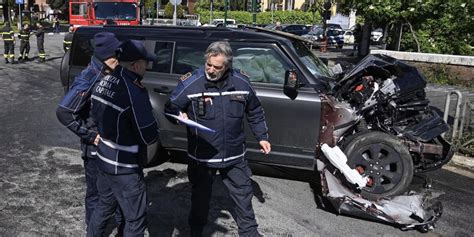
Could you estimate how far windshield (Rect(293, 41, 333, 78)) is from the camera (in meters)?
5.47

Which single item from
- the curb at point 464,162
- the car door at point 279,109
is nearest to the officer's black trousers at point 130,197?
the car door at point 279,109

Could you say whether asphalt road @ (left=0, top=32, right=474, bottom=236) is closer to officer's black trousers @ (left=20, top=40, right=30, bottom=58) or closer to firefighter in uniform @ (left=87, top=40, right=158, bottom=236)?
firefighter in uniform @ (left=87, top=40, right=158, bottom=236)

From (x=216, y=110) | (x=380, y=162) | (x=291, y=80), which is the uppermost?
(x=291, y=80)

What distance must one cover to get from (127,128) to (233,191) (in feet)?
3.64

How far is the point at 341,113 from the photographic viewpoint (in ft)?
16.3

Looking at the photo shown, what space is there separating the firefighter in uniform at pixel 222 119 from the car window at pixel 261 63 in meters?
1.61

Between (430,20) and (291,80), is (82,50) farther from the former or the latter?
(430,20)

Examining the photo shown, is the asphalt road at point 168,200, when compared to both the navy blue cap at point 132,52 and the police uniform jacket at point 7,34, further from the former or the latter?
the police uniform jacket at point 7,34

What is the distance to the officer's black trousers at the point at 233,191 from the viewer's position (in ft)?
12.0

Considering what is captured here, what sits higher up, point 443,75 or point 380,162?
point 443,75

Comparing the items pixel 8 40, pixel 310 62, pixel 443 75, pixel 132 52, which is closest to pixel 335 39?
pixel 443 75

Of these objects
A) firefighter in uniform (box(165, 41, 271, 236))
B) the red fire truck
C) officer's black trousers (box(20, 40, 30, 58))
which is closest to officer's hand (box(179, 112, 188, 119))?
firefighter in uniform (box(165, 41, 271, 236))

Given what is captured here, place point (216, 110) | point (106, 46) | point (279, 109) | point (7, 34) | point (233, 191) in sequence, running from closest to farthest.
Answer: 1. point (106, 46)
2. point (216, 110)
3. point (233, 191)
4. point (279, 109)
5. point (7, 34)

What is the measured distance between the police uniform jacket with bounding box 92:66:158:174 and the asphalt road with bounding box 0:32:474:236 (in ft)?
4.19
